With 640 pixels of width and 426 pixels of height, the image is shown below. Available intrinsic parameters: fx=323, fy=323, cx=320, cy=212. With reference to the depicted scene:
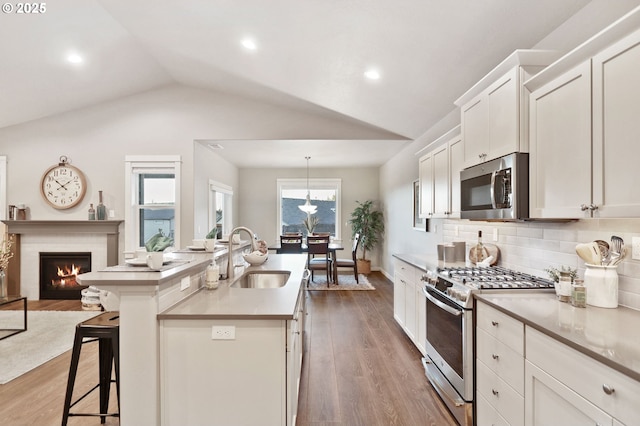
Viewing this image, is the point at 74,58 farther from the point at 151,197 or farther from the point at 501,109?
the point at 501,109

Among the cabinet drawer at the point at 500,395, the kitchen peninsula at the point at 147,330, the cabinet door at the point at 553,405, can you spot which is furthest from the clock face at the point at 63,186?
the cabinet door at the point at 553,405

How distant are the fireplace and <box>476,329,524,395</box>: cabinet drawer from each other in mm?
5531

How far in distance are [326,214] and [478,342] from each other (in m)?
6.35

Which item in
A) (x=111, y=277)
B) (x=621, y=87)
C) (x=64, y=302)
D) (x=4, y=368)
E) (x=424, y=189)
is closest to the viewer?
(x=621, y=87)

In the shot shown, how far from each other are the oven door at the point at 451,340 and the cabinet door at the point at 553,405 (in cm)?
49

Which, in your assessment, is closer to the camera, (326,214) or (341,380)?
(341,380)

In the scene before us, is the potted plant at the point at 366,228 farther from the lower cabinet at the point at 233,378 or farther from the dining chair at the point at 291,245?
the lower cabinet at the point at 233,378

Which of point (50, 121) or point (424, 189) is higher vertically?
point (50, 121)

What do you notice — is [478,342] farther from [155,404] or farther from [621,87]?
[155,404]

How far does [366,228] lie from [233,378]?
600cm

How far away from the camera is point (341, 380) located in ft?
8.63

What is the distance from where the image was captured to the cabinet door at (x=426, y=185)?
3.65 m

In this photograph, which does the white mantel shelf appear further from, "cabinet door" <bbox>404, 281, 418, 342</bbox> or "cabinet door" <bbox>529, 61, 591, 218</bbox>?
"cabinet door" <bbox>529, 61, 591, 218</bbox>

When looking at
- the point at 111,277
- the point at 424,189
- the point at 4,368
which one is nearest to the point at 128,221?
the point at 4,368
